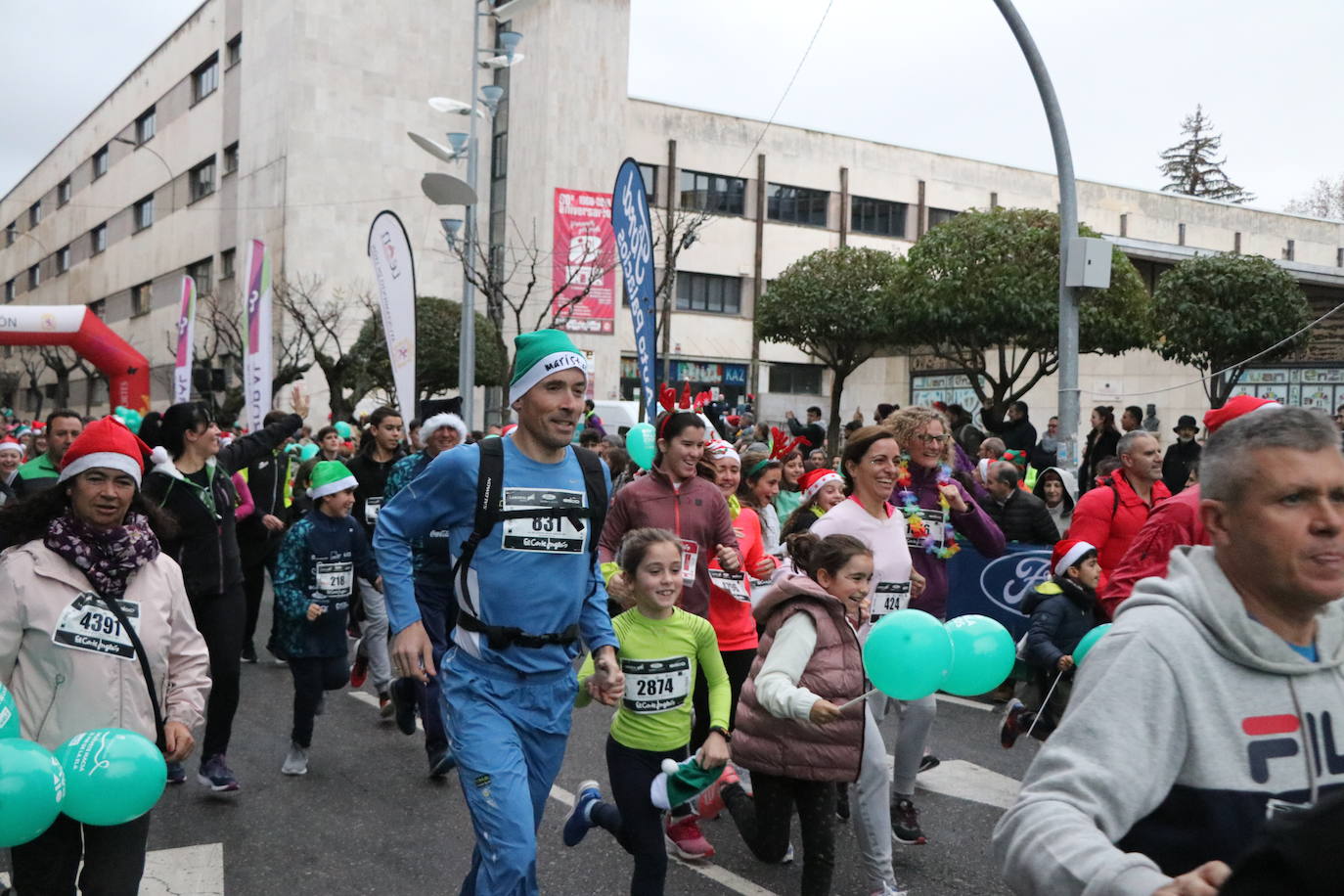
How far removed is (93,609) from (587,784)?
200cm

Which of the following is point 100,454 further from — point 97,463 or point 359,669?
point 359,669

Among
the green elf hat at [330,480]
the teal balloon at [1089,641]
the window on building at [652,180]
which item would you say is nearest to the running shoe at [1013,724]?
the teal balloon at [1089,641]

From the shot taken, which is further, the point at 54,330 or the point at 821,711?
the point at 54,330

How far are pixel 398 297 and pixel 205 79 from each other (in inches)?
1496

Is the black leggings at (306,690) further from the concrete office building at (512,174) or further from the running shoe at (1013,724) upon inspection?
the concrete office building at (512,174)

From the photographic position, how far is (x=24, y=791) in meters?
2.93

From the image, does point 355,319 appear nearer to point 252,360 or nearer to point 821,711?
Answer: point 252,360

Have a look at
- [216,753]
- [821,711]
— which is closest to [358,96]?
[216,753]

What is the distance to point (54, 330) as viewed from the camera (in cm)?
2956

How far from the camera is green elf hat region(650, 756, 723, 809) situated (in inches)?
162

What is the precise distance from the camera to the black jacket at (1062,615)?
628 cm

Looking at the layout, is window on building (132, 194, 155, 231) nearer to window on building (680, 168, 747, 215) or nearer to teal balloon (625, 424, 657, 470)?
window on building (680, 168, 747, 215)

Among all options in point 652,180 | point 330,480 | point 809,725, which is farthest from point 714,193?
point 809,725

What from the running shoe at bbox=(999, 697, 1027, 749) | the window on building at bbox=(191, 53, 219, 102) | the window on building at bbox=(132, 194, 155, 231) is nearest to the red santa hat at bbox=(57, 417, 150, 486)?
the running shoe at bbox=(999, 697, 1027, 749)
